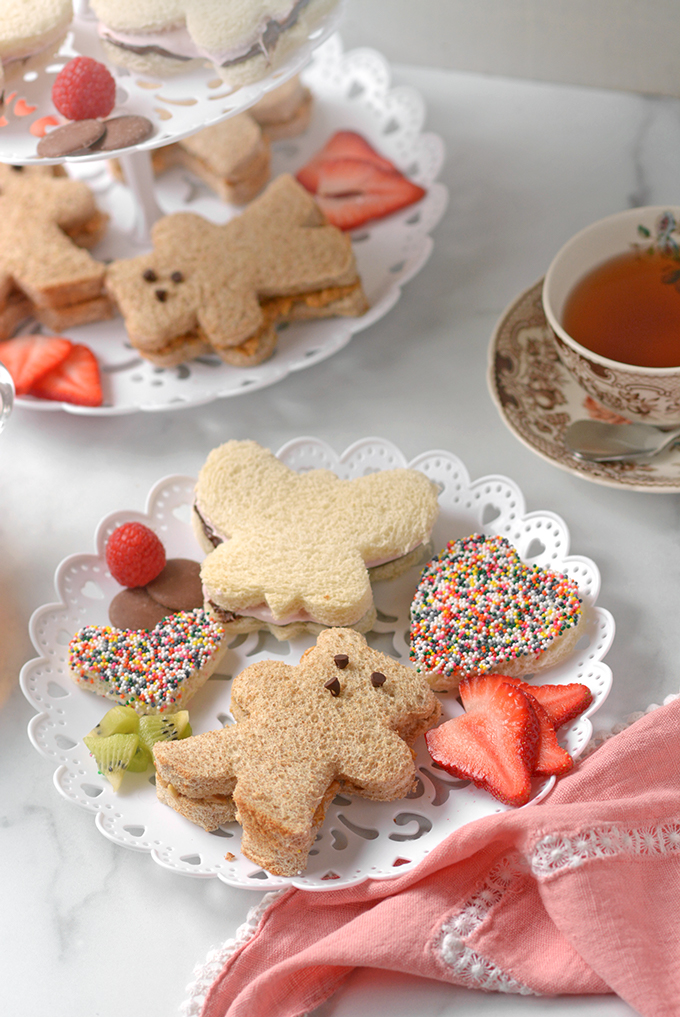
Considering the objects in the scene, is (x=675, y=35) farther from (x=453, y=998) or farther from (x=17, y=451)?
(x=453, y=998)

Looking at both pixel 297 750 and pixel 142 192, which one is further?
pixel 142 192

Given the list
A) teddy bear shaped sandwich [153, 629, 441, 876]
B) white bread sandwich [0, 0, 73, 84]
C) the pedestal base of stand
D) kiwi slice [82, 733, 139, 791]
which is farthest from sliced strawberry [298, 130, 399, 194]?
kiwi slice [82, 733, 139, 791]

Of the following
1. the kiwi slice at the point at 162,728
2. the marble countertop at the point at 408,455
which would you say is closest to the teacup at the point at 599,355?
the marble countertop at the point at 408,455

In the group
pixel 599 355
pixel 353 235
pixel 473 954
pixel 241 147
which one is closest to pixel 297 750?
pixel 473 954

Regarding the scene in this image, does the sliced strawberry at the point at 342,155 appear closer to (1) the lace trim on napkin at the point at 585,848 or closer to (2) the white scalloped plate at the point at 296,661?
(2) the white scalloped plate at the point at 296,661

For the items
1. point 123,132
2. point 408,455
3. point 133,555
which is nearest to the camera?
point 133,555

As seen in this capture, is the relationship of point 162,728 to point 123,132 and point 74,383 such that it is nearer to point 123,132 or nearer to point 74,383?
point 74,383
